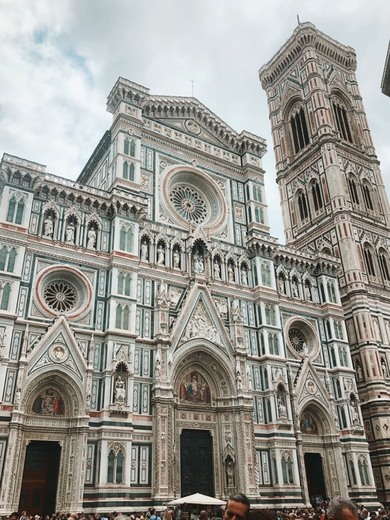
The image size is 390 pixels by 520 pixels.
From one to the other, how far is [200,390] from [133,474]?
588 cm

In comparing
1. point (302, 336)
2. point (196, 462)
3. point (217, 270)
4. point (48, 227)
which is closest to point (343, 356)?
point (302, 336)

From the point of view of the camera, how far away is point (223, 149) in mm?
34219

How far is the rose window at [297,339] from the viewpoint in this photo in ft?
102

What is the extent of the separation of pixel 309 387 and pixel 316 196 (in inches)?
711

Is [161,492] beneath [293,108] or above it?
beneath

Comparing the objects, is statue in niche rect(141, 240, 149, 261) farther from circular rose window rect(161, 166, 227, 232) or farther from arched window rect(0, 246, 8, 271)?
arched window rect(0, 246, 8, 271)

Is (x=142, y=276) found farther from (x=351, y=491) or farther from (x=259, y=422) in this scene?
(x=351, y=491)

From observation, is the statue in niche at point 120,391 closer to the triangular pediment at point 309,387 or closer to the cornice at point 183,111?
the triangular pediment at point 309,387

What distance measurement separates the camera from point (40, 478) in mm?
20453

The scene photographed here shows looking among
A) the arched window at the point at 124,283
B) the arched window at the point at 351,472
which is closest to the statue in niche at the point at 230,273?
the arched window at the point at 124,283

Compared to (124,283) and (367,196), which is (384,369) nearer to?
(367,196)

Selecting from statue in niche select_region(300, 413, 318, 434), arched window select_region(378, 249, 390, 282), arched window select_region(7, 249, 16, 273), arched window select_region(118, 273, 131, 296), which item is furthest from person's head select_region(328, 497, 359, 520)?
arched window select_region(378, 249, 390, 282)

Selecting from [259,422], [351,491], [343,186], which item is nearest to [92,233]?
[259,422]

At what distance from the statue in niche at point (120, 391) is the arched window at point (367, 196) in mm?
27395
